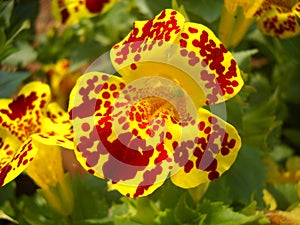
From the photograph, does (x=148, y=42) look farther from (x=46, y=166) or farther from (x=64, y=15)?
(x=64, y=15)

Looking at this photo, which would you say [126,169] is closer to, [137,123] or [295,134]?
[137,123]

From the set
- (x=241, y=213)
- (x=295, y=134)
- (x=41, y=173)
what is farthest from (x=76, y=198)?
(x=295, y=134)

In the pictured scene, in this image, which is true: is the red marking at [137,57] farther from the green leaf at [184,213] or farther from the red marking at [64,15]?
Answer: the red marking at [64,15]

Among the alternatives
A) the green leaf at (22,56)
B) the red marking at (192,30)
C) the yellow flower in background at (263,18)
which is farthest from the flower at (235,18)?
the green leaf at (22,56)

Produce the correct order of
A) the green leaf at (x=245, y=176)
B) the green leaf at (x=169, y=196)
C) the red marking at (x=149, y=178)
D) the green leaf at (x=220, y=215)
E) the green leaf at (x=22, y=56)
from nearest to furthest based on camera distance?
the red marking at (x=149, y=178) < the green leaf at (x=220, y=215) < the green leaf at (x=169, y=196) < the green leaf at (x=245, y=176) < the green leaf at (x=22, y=56)

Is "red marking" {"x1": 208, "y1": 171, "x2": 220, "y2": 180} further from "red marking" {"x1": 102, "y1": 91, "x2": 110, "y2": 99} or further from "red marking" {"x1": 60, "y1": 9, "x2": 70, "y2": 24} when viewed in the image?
"red marking" {"x1": 60, "y1": 9, "x2": 70, "y2": 24}

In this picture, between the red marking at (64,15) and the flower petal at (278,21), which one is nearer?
the flower petal at (278,21)

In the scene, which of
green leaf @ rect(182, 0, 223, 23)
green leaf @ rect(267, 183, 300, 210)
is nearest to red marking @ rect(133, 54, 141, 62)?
green leaf @ rect(182, 0, 223, 23)
